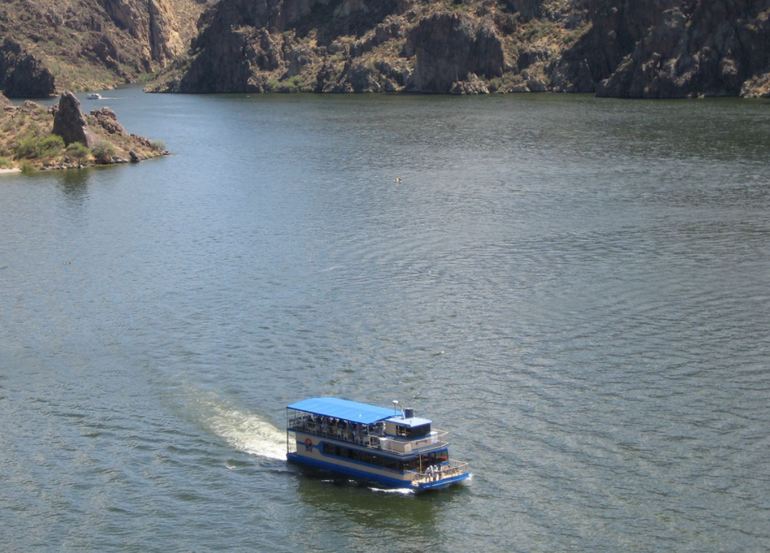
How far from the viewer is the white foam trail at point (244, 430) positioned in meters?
58.9

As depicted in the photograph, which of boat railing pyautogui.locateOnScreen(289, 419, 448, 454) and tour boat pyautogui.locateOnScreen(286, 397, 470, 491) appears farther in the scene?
boat railing pyautogui.locateOnScreen(289, 419, 448, 454)

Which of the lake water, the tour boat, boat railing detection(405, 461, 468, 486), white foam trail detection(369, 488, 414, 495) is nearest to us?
the lake water

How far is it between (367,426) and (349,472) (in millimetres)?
2131

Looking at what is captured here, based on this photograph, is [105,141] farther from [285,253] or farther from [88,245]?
[285,253]

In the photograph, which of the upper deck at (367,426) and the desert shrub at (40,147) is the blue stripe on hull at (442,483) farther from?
the desert shrub at (40,147)

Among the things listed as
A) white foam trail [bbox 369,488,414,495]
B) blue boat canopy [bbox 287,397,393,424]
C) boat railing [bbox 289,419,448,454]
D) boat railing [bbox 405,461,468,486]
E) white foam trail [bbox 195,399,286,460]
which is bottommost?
white foam trail [bbox 369,488,414,495]

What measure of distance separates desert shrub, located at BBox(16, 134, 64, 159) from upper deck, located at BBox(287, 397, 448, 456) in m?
102

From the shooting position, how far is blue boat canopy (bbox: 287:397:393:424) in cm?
5612

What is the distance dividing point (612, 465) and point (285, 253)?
4697cm

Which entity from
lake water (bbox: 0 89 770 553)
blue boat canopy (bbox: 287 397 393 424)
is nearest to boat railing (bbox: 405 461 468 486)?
lake water (bbox: 0 89 770 553)

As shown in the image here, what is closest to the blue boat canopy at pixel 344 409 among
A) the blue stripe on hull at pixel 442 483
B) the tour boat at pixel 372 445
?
the tour boat at pixel 372 445

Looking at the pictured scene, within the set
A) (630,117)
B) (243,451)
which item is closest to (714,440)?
(243,451)

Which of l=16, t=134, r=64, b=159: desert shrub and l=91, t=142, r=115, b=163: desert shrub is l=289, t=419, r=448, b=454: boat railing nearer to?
l=91, t=142, r=115, b=163: desert shrub

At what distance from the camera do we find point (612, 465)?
54656mm
